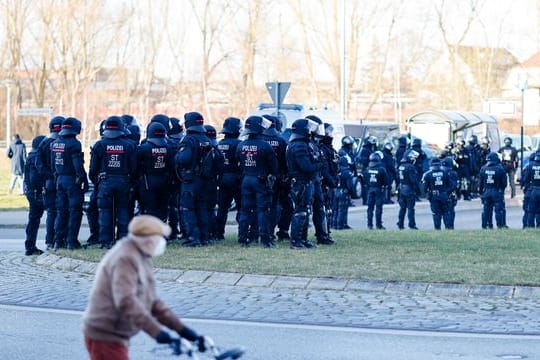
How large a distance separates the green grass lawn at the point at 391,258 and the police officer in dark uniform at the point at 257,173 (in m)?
0.50

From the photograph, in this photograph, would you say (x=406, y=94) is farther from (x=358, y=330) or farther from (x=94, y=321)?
Result: (x=94, y=321)

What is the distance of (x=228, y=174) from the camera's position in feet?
Answer: 57.2

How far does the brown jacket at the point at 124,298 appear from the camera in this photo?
6188 millimetres

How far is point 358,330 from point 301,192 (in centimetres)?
551

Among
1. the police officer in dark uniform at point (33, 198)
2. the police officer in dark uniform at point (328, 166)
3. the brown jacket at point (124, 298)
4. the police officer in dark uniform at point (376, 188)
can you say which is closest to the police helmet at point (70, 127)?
the police officer in dark uniform at point (33, 198)

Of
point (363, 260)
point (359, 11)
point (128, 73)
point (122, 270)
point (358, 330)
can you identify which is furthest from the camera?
point (128, 73)

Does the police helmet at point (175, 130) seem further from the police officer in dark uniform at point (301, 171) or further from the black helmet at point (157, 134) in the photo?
the police officer in dark uniform at point (301, 171)

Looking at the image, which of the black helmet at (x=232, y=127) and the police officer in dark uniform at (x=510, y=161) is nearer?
the black helmet at (x=232, y=127)

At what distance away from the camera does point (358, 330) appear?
10805mm

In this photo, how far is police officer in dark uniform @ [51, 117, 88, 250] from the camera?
16.4 meters

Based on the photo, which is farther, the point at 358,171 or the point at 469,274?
the point at 358,171

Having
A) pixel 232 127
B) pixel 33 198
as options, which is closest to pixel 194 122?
pixel 232 127

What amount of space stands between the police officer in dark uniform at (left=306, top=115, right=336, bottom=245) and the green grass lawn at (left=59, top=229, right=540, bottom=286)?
38cm

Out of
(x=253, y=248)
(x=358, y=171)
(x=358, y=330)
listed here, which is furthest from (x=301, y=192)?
(x=358, y=171)
